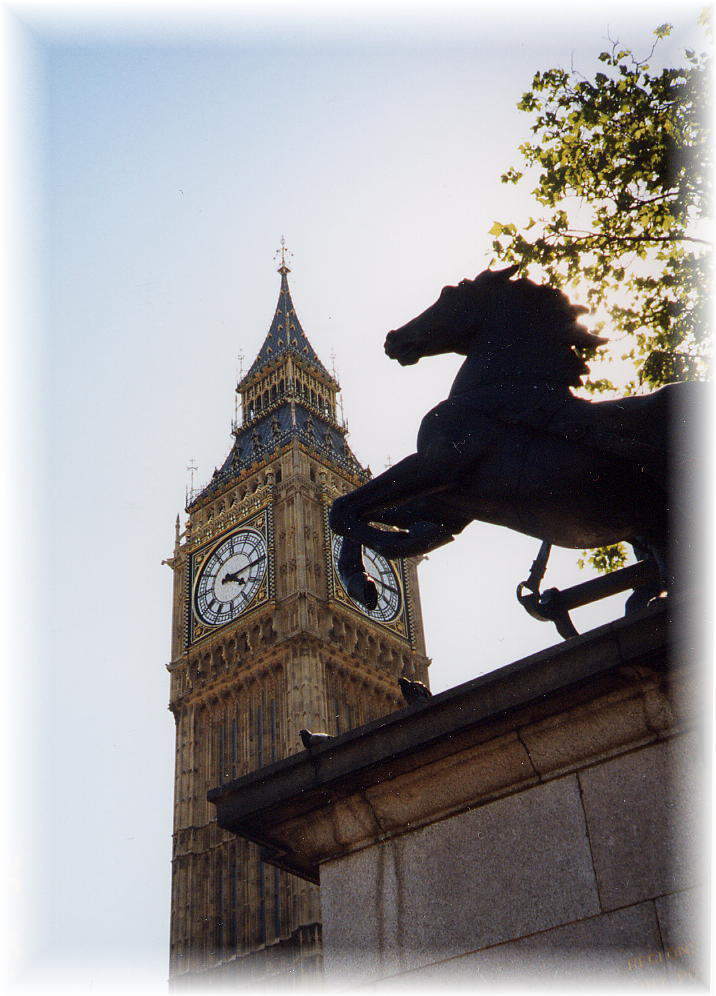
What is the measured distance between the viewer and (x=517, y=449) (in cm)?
460

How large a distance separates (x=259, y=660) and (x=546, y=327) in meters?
39.0

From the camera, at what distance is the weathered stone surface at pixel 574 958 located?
3350 millimetres

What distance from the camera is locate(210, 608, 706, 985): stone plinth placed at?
3498mm

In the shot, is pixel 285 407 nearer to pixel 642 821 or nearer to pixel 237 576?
pixel 237 576

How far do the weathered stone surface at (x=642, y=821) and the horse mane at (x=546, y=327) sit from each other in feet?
5.98

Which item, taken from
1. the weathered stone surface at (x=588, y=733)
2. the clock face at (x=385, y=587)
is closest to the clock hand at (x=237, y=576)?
the clock face at (x=385, y=587)

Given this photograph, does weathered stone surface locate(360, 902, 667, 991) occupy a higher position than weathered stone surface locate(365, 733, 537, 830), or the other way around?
weathered stone surface locate(365, 733, 537, 830)

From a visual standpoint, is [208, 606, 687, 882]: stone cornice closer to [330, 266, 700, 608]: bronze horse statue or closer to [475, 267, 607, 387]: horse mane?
[330, 266, 700, 608]: bronze horse statue

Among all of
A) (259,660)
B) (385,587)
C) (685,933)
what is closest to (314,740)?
(685,933)

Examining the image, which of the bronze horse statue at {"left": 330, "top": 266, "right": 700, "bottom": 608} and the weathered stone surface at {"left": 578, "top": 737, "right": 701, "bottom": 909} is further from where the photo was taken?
the bronze horse statue at {"left": 330, "top": 266, "right": 700, "bottom": 608}

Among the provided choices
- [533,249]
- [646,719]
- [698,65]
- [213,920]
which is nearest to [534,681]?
[646,719]

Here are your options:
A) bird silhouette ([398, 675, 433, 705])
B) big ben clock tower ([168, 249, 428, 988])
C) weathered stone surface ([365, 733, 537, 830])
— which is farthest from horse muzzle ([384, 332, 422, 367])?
big ben clock tower ([168, 249, 428, 988])

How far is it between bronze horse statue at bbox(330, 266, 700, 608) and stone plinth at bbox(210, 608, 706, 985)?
0.69m

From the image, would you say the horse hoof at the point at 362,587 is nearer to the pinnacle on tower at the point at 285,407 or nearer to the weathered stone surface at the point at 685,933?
the weathered stone surface at the point at 685,933
